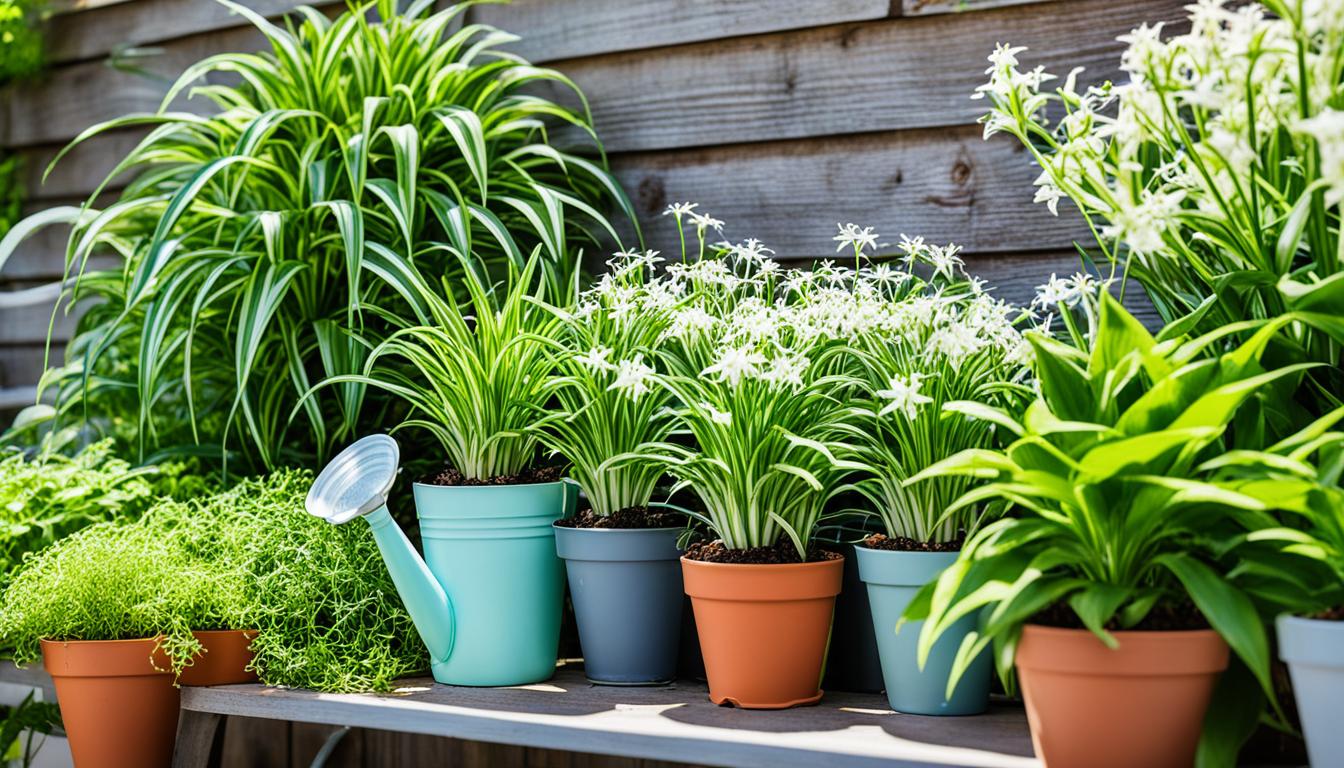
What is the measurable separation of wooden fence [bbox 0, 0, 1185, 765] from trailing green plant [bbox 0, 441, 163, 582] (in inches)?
28.5

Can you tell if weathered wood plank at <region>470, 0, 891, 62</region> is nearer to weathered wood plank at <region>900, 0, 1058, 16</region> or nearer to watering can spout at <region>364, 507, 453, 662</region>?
weathered wood plank at <region>900, 0, 1058, 16</region>

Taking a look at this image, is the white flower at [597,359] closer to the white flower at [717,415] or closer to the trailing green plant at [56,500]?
the white flower at [717,415]

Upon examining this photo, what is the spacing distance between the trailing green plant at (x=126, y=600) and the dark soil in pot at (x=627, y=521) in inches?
17.1

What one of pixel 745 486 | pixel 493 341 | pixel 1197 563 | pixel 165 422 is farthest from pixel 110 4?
pixel 1197 563

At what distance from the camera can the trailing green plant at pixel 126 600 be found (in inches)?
56.1

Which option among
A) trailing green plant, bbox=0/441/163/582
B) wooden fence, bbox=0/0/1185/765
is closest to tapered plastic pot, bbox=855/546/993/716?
wooden fence, bbox=0/0/1185/765

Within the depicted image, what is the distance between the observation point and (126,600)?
1.43 metres

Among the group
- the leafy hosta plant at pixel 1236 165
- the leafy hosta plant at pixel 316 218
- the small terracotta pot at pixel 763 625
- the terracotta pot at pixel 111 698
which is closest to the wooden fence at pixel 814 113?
the leafy hosta plant at pixel 316 218

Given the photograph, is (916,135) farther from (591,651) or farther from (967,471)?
(591,651)

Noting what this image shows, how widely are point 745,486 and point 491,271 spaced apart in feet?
2.57

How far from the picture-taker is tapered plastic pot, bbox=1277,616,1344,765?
89 centimetres

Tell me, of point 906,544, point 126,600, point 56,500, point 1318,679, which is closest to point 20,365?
point 56,500

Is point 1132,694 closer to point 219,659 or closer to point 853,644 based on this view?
point 853,644

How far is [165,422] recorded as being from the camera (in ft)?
6.47
